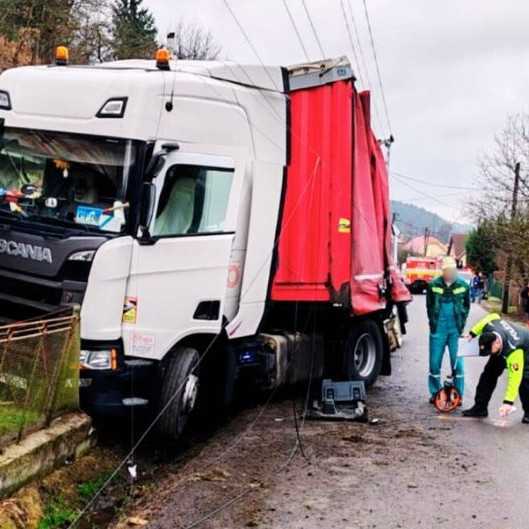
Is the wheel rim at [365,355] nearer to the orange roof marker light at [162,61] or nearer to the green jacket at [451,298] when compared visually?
the green jacket at [451,298]

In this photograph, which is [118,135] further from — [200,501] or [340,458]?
[340,458]

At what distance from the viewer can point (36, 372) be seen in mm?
5699

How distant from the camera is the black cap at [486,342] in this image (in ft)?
26.3

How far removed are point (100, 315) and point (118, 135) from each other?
1.50 m

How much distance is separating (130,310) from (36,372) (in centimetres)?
89

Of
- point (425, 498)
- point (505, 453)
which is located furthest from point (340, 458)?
point (505, 453)

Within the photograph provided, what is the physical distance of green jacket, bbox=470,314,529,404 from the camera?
7.91 m

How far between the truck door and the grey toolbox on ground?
Result: 1.85m

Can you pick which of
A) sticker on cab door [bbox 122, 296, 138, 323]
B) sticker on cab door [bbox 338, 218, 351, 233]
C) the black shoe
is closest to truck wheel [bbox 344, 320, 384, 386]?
the black shoe

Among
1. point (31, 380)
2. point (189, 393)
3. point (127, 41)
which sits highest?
point (127, 41)

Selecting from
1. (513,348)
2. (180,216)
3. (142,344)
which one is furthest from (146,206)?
(513,348)

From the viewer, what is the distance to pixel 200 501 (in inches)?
211

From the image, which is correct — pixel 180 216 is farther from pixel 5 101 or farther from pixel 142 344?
pixel 5 101

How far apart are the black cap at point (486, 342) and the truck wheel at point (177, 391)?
10.6ft
